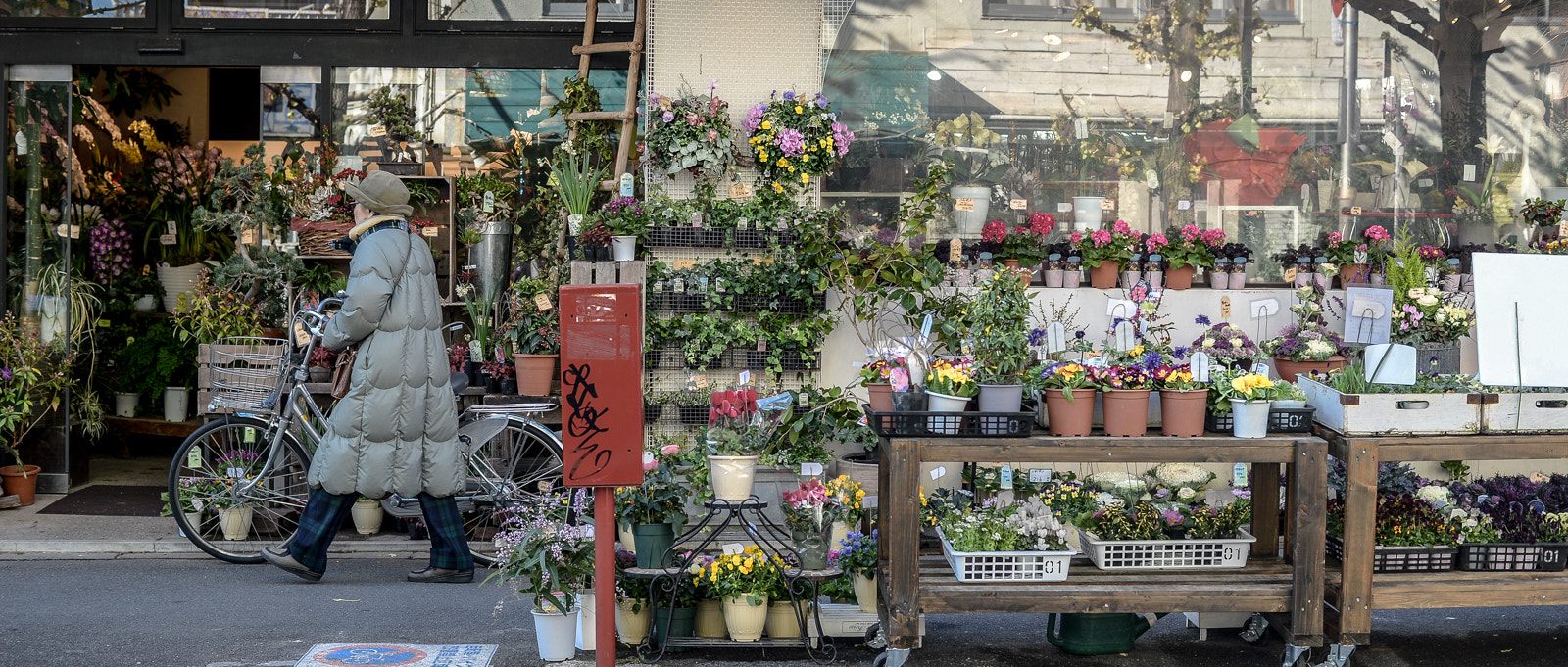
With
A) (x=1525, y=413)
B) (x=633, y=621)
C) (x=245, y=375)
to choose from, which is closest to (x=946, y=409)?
(x=633, y=621)

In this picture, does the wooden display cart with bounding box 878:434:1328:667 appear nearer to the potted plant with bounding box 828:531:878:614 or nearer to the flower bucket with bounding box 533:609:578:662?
the potted plant with bounding box 828:531:878:614

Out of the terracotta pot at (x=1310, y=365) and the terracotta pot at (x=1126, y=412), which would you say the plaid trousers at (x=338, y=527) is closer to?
the terracotta pot at (x=1126, y=412)

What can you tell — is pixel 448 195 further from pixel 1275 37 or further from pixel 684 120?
pixel 1275 37

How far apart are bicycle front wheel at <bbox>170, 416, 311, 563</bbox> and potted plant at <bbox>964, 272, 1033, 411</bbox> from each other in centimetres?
369

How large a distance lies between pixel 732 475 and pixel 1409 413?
2.52 meters

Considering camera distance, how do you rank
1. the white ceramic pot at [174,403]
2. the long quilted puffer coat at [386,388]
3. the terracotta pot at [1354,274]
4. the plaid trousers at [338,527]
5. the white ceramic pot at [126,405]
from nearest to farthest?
1. the long quilted puffer coat at [386,388]
2. the plaid trousers at [338,527]
3. the terracotta pot at [1354,274]
4. the white ceramic pot at [174,403]
5. the white ceramic pot at [126,405]

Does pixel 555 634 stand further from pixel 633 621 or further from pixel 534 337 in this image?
pixel 534 337

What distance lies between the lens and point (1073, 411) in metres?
4.42

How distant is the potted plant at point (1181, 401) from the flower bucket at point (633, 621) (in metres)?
2.09

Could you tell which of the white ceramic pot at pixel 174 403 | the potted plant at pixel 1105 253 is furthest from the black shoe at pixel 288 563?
the potted plant at pixel 1105 253

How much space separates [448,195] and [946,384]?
4291 millimetres

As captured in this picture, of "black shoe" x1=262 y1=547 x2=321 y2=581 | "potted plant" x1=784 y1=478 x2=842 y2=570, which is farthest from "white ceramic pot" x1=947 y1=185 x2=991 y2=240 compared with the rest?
"black shoe" x1=262 y1=547 x2=321 y2=581

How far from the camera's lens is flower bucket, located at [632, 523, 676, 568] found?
4816 mm

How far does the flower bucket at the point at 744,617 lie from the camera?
4.72 meters
